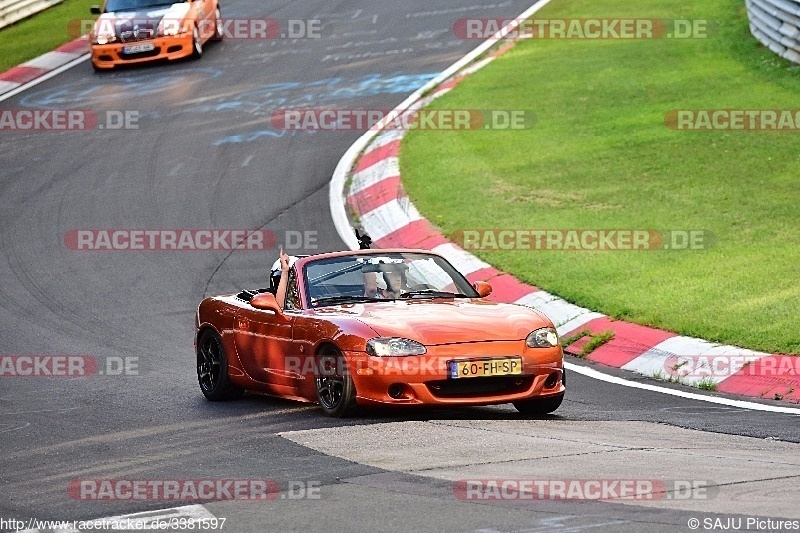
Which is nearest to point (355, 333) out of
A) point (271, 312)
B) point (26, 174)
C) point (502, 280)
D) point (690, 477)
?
point (271, 312)

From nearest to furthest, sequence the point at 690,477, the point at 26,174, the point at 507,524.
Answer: the point at 507,524 → the point at 690,477 → the point at 26,174

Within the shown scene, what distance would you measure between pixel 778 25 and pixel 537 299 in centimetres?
1119

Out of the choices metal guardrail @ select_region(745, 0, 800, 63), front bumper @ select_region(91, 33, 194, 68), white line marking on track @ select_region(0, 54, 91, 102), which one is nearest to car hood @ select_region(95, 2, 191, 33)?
front bumper @ select_region(91, 33, 194, 68)

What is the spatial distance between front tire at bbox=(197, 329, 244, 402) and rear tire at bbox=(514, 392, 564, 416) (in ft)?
8.65

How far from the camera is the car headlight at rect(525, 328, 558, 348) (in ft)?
32.3

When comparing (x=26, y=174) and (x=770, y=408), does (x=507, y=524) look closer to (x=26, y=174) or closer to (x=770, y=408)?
(x=770, y=408)

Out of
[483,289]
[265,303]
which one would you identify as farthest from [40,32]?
[483,289]

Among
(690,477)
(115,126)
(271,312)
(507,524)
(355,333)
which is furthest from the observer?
(115,126)

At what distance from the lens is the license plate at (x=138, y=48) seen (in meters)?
26.8

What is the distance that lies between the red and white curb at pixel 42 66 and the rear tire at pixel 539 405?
711 inches

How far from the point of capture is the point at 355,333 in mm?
9750

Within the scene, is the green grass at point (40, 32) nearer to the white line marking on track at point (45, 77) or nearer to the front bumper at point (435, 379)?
the white line marking on track at point (45, 77)

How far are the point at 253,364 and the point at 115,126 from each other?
13.6 metres

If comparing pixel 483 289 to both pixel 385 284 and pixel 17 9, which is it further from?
pixel 17 9
